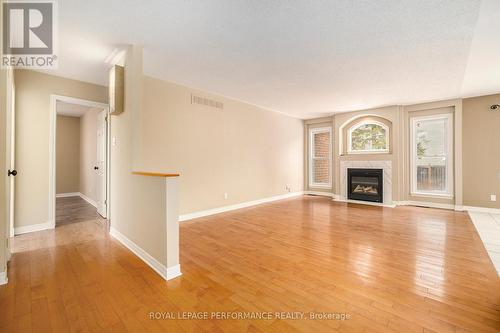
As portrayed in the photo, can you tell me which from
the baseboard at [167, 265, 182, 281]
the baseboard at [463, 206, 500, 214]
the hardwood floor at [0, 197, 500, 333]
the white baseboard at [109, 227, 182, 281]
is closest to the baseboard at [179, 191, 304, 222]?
the hardwood floor at [0, 197, 500, 333]

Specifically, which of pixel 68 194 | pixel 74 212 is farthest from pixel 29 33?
pixel 68 194

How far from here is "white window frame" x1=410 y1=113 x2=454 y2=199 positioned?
17.6ft

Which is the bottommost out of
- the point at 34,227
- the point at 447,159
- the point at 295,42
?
the point at 34,227

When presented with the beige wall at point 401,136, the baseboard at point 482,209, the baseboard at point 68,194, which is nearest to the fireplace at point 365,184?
the beige wall at point 401,136

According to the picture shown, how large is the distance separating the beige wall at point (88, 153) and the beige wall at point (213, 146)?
2708mm

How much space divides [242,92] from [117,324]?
435cm

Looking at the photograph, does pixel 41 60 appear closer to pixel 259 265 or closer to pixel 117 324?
pixel 117 324

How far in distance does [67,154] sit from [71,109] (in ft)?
5.70

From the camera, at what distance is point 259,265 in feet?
8.13

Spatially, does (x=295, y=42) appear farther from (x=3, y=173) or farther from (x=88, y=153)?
(x=88, y=153)

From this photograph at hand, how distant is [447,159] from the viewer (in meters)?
Answer: 5.43

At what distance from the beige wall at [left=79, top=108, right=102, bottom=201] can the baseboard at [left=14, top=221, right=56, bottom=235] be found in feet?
5.88

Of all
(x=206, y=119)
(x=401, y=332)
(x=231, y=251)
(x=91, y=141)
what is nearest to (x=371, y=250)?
(x=401, y=332)

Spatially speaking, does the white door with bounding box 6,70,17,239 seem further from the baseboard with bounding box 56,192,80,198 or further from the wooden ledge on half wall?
the baseboard with bounding box 56,192,80,198
